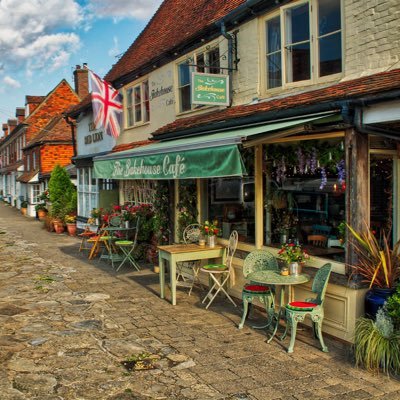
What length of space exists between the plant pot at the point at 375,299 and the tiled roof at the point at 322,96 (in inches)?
91.0

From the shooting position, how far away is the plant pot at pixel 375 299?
221 inches

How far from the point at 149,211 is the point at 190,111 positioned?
2.99m

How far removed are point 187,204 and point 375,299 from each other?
5.51 m

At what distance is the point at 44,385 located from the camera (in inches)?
197

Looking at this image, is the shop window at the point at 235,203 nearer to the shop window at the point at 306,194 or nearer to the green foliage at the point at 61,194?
the shop window at the point at 306,194

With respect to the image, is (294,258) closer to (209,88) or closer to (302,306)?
(302,306)

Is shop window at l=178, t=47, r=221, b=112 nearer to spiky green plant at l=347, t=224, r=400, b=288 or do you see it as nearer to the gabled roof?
spiky green plant at l=347, t=224, r=400, b=288

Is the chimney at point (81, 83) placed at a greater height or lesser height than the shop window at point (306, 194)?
greater

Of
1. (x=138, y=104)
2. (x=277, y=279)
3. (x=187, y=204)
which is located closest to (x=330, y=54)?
(x=277, y=279)

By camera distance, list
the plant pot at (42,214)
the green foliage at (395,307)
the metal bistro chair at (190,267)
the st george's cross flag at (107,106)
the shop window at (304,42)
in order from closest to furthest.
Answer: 1. the green foliage at (395,307)
2. the shop window at (304,42)
3. the metal bistro chair at (190,267)
4. the st george's cross flag at (107,106)
5. the plant pot at (42,214)

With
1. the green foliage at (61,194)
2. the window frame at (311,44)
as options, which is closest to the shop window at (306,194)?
the window frame at (311,44)

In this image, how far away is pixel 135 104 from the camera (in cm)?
1462

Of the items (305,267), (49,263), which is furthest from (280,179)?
(49,263)

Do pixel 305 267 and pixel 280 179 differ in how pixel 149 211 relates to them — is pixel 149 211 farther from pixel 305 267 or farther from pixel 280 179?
pixel 305 267
